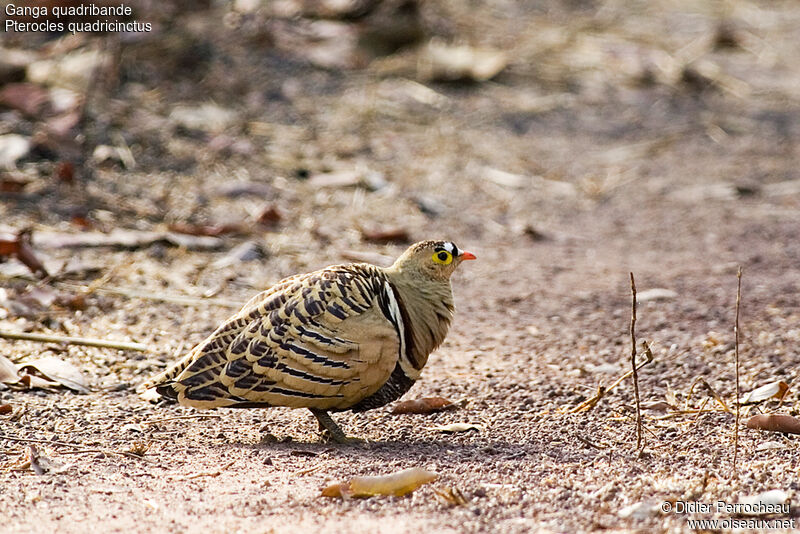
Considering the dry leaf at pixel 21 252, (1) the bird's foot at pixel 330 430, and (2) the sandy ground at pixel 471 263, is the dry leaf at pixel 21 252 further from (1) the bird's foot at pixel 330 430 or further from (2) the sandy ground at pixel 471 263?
(1) the bird's foot at pixel 330 430

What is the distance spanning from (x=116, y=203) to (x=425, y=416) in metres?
3.15

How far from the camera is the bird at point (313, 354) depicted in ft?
12.2

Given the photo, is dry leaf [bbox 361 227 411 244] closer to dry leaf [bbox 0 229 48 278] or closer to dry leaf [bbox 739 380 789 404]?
dry leaf [bbox 0 229 48 278]

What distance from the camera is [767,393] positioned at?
409 cm

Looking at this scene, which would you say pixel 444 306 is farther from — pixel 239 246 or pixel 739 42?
pixel 739 42

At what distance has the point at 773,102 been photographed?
10.0 meters

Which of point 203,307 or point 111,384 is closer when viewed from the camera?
point 111,384

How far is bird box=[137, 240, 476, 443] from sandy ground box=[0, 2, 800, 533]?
178 millimetres

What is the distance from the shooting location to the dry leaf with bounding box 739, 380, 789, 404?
4.07 metres

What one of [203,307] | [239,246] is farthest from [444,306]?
[239,246]

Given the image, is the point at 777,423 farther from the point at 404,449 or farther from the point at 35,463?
the point at 35,463

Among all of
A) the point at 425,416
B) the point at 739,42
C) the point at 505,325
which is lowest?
the point at 739,42

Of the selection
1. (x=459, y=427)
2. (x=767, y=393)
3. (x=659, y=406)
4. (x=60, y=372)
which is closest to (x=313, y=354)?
(x=459, y=427)

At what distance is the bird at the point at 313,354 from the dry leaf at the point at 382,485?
59 centimetres
